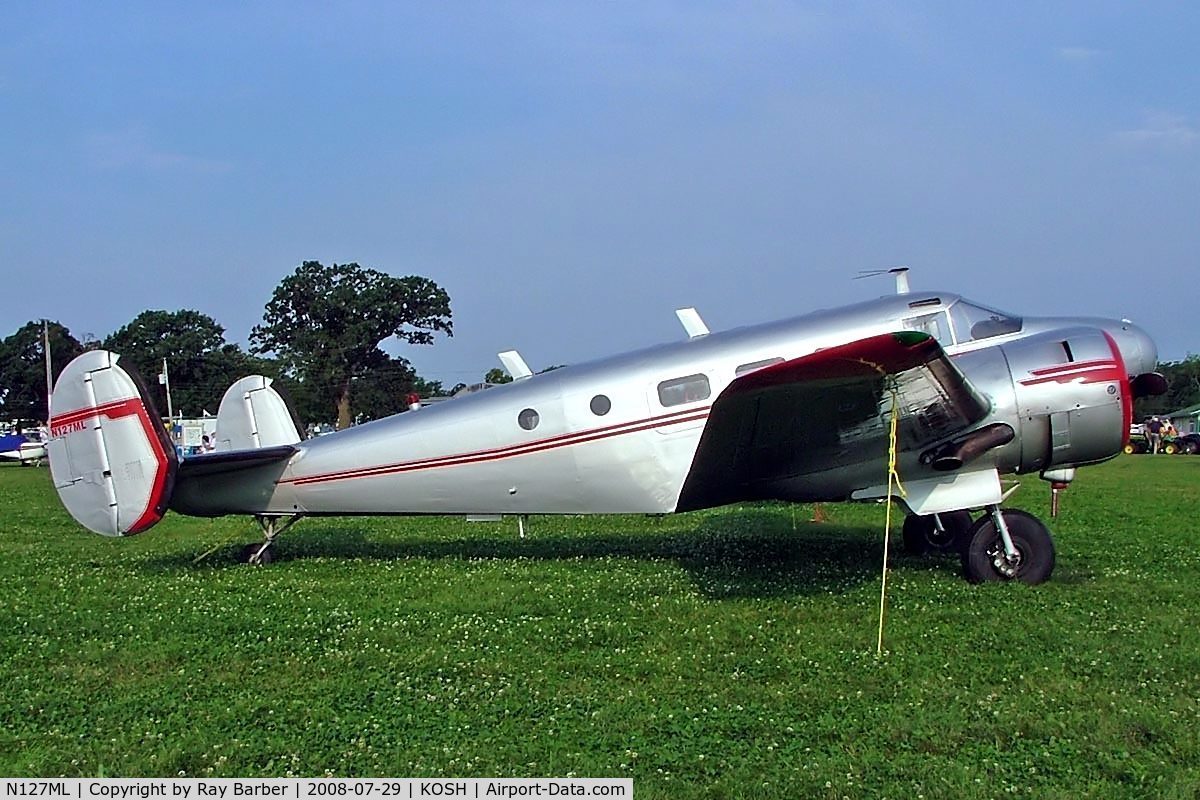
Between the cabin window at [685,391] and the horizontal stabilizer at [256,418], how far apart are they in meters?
4.36

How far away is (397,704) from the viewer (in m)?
5.41

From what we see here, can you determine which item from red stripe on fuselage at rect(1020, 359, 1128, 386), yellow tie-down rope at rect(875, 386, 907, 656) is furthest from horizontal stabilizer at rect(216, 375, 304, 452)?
red stripe on fuselage at rect(1020, 359, 1128, 386)

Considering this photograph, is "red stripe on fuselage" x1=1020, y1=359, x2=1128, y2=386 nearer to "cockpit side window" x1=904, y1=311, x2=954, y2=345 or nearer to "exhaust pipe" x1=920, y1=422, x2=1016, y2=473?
"exhaust pipe" x1=920, y1=422, x2=1016, y2=473

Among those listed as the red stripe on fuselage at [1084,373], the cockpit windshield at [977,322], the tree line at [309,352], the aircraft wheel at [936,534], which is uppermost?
the tree line at [309,352]

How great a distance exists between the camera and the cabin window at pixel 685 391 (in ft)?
29.6

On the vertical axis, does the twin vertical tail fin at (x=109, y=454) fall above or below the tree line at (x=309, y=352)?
below

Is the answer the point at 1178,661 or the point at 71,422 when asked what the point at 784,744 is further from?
the point at 71,422

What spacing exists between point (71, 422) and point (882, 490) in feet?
23.8

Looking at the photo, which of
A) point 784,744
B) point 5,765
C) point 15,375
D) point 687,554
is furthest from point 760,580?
point 15,375

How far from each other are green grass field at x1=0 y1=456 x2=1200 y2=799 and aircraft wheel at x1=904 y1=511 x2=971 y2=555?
0.41 m

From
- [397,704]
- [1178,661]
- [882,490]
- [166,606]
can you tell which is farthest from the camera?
[882,490]

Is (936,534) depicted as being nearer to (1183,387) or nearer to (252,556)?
(252,556)

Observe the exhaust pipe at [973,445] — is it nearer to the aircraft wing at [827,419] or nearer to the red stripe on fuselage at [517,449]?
the aircraft wing at [827,419]
